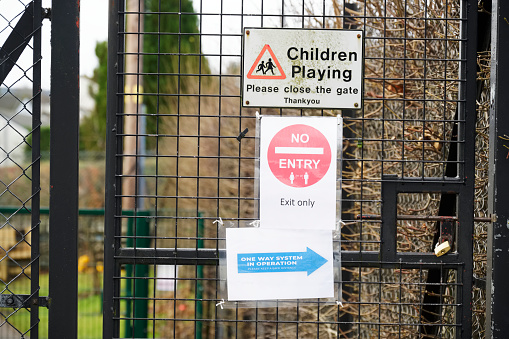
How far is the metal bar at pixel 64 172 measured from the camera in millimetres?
2502

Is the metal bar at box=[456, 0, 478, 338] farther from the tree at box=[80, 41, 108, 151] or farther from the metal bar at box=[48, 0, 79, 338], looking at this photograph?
the tree at box=[80, 41, 108, 151]

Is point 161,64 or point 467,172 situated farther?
point 161,64

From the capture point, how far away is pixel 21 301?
8.17 ft

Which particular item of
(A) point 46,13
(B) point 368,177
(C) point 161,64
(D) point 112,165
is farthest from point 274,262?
(C) point 161,64

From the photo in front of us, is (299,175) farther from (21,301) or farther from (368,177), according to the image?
(368,177)

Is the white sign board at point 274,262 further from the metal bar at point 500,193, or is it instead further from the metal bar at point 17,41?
the metal bar at point 17,41

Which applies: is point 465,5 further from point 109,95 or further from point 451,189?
point 109,95

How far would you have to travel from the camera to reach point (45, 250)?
7539 mm

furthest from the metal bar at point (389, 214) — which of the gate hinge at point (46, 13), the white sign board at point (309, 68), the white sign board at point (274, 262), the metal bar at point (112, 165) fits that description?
the gate hinge at point (46, 13)

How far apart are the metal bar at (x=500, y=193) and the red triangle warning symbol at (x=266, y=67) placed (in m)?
0.96

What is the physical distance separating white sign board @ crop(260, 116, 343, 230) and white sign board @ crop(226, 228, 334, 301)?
6cm

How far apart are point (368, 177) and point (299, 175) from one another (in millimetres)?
1927

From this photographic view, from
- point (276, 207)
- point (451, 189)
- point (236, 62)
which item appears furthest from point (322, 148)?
point (236, 62)

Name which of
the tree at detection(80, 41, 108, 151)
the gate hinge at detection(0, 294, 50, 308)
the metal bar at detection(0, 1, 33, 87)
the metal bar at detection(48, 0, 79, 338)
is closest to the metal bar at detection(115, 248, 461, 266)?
the metal bar at detection(48, 0, 79, 338)
